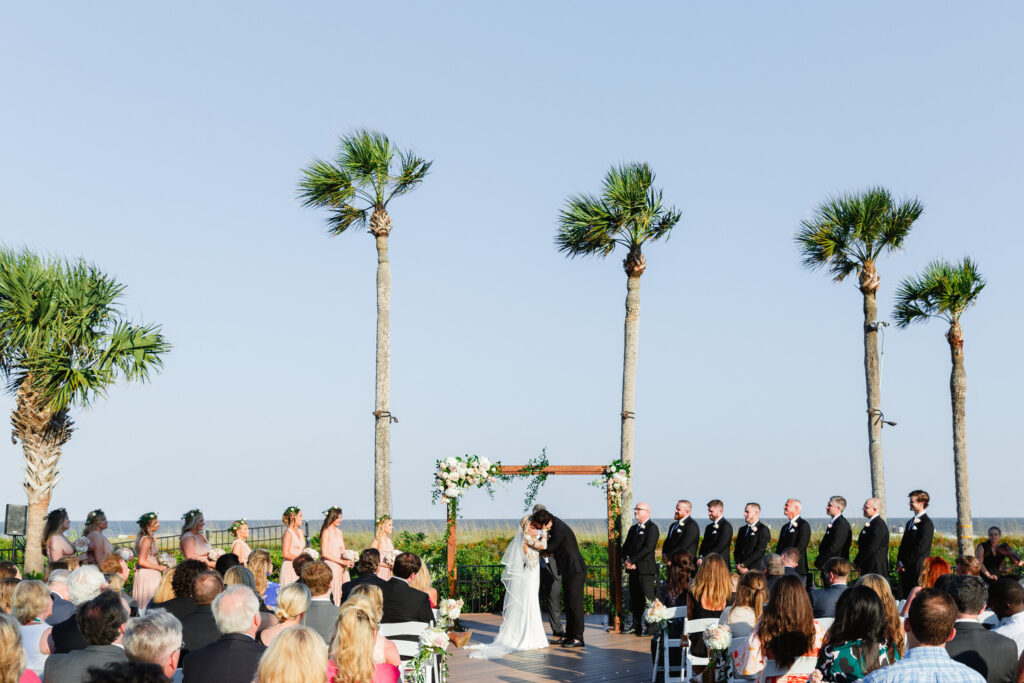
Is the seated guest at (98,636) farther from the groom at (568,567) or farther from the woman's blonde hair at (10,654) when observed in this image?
the groom at (568,567)

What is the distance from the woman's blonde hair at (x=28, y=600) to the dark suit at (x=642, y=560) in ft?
27.9

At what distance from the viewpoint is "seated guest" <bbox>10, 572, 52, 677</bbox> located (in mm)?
5855

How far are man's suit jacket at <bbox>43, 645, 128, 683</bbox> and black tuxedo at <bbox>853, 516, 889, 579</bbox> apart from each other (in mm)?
9885

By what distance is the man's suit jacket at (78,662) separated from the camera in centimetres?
471

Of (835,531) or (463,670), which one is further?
(835,531)

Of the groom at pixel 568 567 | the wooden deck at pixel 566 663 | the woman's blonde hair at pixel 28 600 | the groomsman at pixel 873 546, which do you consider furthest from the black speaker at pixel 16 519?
the groomsman at pixel 873 546

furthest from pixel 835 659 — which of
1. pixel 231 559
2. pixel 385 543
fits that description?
pixel 385 543

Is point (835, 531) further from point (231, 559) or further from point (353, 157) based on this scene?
point (353, 157)

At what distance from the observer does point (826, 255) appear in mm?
19328

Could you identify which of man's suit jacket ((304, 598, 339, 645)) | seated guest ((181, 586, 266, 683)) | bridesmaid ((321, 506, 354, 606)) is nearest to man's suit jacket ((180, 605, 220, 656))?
man's suit jacket ((304, 598, 339, 645))

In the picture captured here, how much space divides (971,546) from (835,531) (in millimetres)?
7754

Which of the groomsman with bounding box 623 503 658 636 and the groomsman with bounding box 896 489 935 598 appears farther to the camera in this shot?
the groomsman with bounding box 623 503 658 636

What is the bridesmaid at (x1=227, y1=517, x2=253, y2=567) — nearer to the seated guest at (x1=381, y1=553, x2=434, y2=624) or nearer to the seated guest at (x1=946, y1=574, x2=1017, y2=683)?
the seated guest at (x1=381, y1=553, x2=434, y2=624)

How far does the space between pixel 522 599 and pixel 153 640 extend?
28.1ft
